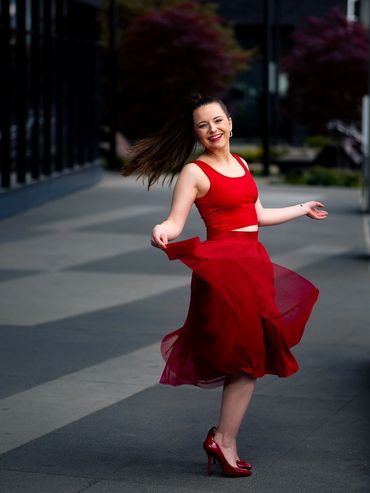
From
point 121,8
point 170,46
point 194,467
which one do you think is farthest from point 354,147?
point 194,467

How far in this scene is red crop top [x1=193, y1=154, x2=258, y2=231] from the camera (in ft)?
20.2

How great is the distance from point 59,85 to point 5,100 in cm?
492

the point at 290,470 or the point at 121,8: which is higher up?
the point at 121,8

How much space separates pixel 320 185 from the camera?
102 ft

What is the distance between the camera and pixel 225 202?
20.2ft

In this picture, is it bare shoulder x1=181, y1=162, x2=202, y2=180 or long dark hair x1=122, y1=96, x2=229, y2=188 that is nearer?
bare shoulder x1=181, y1=162, x2=202, y2=180

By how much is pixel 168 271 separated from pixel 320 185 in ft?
56.1

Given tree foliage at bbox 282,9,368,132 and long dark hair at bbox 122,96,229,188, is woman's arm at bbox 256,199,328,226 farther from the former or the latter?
tree foliage at bbox 282,9,368,132

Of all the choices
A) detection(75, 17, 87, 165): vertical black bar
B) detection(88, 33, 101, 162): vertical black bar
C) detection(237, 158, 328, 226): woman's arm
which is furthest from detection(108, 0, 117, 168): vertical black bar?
Answer: detection(237, 158, 328, 226): woman's arm

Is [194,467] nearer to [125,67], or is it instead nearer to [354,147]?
[354,147]

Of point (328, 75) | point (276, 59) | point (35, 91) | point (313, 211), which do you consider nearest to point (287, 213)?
point (313, 211)

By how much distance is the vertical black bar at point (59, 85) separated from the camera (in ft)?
87.7

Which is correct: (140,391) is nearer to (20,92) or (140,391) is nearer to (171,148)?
(171,148)

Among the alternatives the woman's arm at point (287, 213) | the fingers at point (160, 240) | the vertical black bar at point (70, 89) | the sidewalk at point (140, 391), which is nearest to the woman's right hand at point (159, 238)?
the fingers at point (160, 240)
